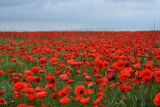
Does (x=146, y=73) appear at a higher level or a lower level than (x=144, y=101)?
higher

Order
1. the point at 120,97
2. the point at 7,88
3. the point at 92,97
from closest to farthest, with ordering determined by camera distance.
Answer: the point at 120,97 → the point at 92,97 → the point at 7,88

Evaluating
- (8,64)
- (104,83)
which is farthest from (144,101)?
(8,64)

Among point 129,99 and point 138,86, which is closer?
point 129,99

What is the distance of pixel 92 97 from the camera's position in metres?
5.54

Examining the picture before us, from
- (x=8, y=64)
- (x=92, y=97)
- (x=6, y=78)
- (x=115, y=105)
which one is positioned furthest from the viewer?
(x=8, y=64)

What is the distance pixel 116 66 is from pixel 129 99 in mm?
444

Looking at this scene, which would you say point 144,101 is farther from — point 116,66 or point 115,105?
point 116,66

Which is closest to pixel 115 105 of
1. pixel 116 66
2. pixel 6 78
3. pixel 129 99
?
pixel 129 99

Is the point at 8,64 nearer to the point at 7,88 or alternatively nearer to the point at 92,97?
the point at 7,88

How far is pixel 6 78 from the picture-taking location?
8195mm

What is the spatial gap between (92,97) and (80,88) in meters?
1.11

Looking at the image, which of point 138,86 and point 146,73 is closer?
point 146,73

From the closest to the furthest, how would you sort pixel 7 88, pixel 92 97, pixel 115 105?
pixel 115 105 → pixel 92 97 → pixel 7 88

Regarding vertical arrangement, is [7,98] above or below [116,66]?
below
